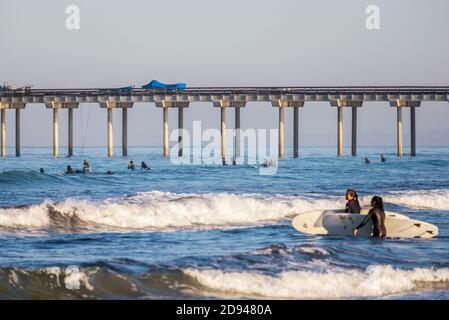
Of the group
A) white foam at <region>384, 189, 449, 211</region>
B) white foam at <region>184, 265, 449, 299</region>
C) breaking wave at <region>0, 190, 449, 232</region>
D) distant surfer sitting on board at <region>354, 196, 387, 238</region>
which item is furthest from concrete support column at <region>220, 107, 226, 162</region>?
white foam at <region>184, 265, 449, 299</region>

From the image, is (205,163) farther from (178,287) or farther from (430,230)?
(178,287)

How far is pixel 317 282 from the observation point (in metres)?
19.6

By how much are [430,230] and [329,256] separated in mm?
5309

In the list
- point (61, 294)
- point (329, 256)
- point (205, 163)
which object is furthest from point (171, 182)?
point (61, 294)

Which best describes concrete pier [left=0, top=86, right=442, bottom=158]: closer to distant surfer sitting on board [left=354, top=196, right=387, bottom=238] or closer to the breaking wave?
the breaking wave

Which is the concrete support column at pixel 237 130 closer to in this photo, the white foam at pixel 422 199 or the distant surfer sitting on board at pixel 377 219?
the white foam at pixel 422 199

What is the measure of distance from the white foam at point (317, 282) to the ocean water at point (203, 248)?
19mm

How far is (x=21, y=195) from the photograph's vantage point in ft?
134

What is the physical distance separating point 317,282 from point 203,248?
5.18m

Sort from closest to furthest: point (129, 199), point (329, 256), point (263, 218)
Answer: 1. point (329, 256)
2. point (263, 218)
3. point (129, 199)

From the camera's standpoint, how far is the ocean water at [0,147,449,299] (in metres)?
19.3

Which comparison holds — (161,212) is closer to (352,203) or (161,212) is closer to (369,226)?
(352,203)
